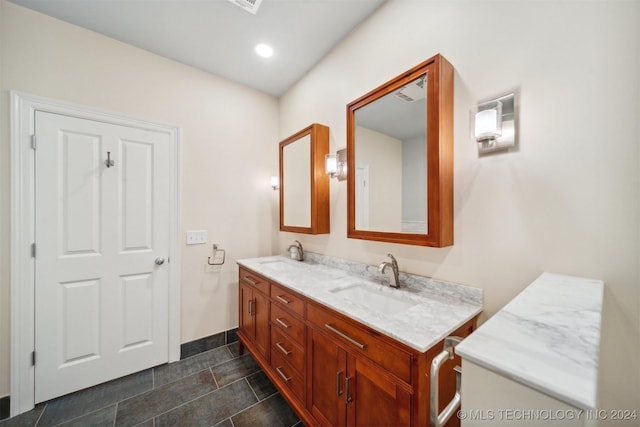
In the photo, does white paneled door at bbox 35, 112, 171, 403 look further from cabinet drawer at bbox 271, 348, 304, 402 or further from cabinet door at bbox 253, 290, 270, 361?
cabinet drawer at bbox 271, 348, 304, 402

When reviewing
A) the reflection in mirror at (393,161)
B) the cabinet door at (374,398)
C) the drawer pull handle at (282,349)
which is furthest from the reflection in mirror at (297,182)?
the cabinet door at (374,398)

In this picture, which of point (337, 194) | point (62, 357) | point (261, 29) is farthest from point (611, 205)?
point (62, 357)

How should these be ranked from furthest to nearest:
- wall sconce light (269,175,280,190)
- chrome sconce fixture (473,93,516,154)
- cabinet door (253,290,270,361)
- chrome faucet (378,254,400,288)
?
wall sconce light (269,175,280,190) → cabinet door (253,290,270,361) → chrome faucet (378,254,400,288) → chrome sconce fixture (473,93,516,154)

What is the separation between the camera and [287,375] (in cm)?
158

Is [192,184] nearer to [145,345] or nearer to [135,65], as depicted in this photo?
[135,65]

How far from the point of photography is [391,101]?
155cm

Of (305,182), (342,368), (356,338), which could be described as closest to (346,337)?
(356,338)

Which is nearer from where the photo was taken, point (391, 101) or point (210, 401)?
point (391, 101)

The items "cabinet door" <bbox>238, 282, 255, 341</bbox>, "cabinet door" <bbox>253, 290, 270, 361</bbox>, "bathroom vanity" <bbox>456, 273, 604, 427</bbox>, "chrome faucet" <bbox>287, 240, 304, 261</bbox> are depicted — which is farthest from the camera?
"chrome faucet" <bbox>287, 240, 304, 261</bbox>

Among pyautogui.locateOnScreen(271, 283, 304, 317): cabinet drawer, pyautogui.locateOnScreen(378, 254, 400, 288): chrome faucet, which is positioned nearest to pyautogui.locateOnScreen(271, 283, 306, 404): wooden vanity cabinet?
pyautogui.locateOnScreen(271, 283, 304, 317): cabinet drawer

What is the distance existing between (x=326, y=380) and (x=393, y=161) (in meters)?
1.34

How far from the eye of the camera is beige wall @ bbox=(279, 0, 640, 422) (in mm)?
875

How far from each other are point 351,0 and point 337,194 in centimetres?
136

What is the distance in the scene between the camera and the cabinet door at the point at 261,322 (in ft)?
6.04
